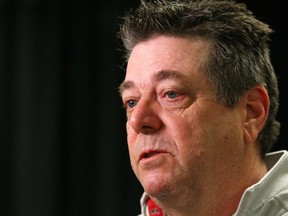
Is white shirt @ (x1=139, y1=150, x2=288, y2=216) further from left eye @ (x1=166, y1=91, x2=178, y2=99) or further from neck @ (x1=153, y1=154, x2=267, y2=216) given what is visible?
left eye @ (x1=166, y1=91, x2=178, y2=99)

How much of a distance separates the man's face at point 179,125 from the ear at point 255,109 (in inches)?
1.3

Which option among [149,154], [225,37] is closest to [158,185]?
[149,154]

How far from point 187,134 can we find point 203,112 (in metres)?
0.08

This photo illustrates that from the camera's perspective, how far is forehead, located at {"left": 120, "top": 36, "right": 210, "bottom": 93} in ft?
4.82

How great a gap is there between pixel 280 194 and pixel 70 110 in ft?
4.49

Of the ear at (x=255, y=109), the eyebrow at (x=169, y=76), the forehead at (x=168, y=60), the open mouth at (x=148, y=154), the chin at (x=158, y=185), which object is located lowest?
the chin at (x=158, y=185)

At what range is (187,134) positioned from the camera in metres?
1.43

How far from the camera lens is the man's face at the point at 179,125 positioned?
56.0 inches

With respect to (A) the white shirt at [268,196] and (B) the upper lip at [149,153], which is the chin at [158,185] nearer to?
(B) the upper lip at [149,153]

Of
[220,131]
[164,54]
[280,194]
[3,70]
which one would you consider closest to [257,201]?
[280,194]

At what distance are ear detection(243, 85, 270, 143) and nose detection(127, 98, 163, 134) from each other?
255mm

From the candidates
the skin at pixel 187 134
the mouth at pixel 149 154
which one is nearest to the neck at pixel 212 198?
the skin at pixel 187 134

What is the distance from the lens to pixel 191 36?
152 cm

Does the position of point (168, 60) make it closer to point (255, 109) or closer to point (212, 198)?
point (255, 109)
